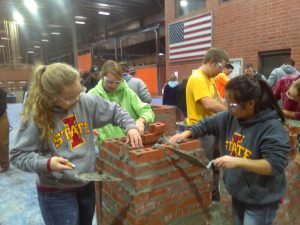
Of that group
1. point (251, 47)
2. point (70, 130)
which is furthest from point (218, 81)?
point (251, 47)

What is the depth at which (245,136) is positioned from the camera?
5.31 ft

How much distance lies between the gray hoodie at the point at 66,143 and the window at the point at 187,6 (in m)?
8.67

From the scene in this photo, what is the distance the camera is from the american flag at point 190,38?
9.15 metres

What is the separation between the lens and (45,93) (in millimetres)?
1500

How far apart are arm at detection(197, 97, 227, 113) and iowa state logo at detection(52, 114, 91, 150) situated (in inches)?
53.9

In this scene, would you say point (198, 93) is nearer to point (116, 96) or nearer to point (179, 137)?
point (116, 96)

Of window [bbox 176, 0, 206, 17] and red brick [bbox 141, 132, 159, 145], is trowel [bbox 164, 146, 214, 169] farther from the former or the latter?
window [bbox 176, 0, 206, 17]

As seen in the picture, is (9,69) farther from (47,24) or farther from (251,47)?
(251,47)

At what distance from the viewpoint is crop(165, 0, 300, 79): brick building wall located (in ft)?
22.4

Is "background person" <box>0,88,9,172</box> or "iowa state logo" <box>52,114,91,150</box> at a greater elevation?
"iowa state logo" <box>52,114,91,150</box>

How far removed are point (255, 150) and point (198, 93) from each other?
1.23 meters

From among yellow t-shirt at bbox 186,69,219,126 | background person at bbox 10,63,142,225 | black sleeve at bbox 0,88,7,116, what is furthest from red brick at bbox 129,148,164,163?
black sleeve at bbox 0,88,7,116

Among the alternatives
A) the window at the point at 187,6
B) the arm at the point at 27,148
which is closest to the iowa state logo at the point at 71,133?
the arm at the point at 27,148

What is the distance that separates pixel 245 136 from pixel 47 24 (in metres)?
21.9
